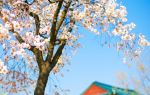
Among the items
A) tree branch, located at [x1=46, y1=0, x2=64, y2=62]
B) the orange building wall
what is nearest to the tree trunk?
tree branch, located at [x1=46, y1=0, x2=64, y2=62]

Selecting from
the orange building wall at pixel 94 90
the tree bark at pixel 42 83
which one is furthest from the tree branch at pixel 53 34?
the orange building wall at pixel 94 90

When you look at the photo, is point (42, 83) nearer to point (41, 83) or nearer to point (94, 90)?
point (41, 83)

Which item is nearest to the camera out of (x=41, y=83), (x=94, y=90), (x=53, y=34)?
(x=41, y=83)

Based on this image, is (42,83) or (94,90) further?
(94,90)

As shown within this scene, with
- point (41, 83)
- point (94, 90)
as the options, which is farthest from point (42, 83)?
point (94, 90)

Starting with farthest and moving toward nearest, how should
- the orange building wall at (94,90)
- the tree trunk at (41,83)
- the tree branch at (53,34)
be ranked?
the orange building wall at (94,90) → the tree branch at (53,34) → the tree trunk at (41,83)

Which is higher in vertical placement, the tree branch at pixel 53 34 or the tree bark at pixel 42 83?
the tree branch at pixel 53 34

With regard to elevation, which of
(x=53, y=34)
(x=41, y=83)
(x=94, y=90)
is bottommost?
(x=94, y=90)

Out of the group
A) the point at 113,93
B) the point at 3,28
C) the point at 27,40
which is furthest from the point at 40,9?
the point at 113,93

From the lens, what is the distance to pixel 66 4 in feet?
52.4

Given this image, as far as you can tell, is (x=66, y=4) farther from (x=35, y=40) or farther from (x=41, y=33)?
(x=35, y=40)

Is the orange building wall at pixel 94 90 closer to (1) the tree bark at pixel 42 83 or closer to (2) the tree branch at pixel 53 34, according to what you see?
(2) the tree branch at pixel 53 34

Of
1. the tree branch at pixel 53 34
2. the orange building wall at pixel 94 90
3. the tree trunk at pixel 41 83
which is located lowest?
the orange building wall at pixel 94 90

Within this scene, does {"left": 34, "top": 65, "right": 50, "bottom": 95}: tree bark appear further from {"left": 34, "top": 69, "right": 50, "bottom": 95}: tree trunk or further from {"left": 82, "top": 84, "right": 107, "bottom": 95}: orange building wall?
{"left": 82, "top": 84, "right": 107, "bottom": 95}: orange building wall
